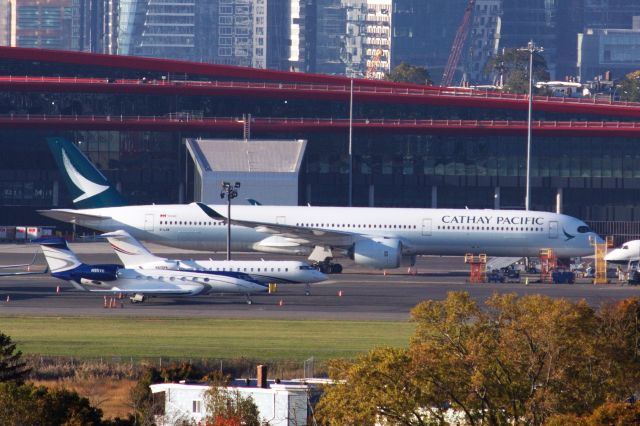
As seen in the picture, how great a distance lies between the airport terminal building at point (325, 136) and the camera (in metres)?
116

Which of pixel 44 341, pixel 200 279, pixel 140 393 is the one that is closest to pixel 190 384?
pixel 140 393

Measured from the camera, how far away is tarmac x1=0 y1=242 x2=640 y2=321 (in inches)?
2581

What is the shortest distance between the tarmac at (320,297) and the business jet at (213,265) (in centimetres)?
101

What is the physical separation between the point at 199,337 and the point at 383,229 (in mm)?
28957

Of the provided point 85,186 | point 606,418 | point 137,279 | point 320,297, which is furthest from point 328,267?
point 606,418

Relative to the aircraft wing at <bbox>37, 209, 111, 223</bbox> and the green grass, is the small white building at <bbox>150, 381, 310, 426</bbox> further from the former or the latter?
the aircraft wing at <bbox>37, 209, 111, 223</bbox>

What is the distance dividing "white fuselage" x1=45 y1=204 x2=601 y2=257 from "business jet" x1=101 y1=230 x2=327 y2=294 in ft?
36.6

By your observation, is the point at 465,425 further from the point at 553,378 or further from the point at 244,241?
the point at 244,241

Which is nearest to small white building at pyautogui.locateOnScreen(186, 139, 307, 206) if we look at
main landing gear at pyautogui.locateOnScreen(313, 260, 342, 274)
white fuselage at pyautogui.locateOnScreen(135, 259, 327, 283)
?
main landing gear at pyautogui.locateOnScreen(313, 260, 342, 274)

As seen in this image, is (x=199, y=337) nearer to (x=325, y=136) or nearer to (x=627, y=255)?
(x=627, y=255)

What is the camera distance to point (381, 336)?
5850 centimetres

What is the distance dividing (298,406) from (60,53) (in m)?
86.7

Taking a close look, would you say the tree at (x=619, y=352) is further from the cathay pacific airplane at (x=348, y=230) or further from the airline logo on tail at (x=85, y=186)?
the airline logo on tail at (x=85, y=186)

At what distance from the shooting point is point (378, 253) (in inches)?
3258
